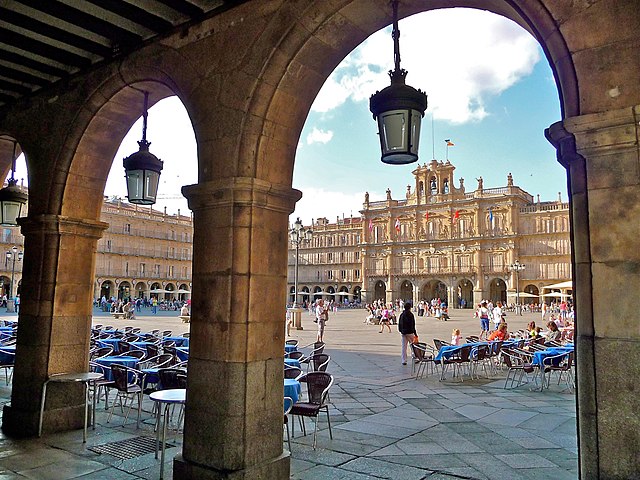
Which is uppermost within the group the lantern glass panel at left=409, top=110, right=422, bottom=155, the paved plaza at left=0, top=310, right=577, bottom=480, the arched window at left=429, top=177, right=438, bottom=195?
the arched window at left=429, top=177, right=438, bottom=195

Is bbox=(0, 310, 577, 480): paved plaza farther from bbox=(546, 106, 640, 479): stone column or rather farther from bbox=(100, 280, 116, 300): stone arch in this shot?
bbox=(100, 280, 116, 300): stone arch

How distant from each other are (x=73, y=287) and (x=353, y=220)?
60.8m

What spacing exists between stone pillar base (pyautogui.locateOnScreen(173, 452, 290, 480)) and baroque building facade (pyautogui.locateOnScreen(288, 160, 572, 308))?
44165 millimetres

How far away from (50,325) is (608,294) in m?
4.57

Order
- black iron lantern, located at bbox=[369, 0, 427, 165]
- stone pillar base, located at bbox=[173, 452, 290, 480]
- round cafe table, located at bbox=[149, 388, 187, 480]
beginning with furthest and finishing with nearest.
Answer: round cafe table, located at bbox=[149, 388, 187, 480] < stone pillar base, located at bbox=[173, 452, 290, 480] < black iron lantern, located at bbox=[369, 0, 427, 165]

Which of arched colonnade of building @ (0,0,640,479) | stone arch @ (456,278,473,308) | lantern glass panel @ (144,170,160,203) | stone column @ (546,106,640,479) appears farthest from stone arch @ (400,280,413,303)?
stone column @ (546,106,640,479)

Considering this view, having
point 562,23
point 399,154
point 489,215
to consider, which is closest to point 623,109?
point 562,23

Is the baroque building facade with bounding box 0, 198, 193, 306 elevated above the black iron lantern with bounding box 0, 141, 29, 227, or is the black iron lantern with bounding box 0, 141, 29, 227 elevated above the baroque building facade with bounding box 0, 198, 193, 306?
the baroque building facade with bounding box 0, 198, 193, 306

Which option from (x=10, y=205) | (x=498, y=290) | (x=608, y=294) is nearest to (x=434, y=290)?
(x=498, y=290)

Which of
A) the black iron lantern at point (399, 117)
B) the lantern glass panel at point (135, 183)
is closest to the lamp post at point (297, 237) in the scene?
the lantern glass panel at point (135, 183)

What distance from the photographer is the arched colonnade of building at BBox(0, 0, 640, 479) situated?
207cm

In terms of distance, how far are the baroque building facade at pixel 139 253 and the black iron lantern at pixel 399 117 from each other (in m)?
47.1

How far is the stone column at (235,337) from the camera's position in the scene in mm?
3172

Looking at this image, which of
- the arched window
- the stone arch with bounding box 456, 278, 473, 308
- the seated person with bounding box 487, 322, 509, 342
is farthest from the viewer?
the arched window
